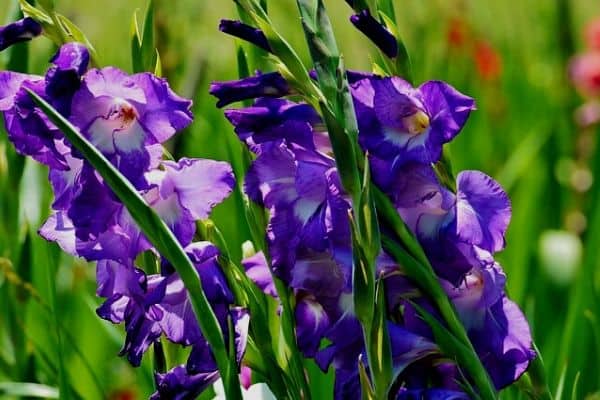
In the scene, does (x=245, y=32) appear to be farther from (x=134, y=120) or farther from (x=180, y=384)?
(x=180, y=384)

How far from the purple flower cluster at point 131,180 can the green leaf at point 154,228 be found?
0.04 meters

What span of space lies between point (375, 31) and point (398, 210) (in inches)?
4.1

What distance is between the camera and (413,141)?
63 cm

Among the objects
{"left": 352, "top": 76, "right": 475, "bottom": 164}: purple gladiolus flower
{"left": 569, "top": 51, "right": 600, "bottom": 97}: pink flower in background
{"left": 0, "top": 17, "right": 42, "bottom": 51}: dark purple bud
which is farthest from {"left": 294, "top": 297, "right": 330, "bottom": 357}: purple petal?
{"left": 569, "top": 51, "right": 600, "bottom": 97}: pink flower in background

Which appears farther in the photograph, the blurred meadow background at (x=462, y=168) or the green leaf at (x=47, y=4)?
the blurred meadow background at (x=462, y=168)

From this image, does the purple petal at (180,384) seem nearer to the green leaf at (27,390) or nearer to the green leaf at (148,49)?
the green leaf at (148,49)

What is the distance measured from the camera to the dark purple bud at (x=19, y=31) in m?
0.64

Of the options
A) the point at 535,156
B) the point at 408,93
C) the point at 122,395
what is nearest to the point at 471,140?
the point at 535,156

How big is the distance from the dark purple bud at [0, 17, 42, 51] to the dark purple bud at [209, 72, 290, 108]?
0.37 ft

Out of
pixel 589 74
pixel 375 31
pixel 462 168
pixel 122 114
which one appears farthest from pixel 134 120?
pixel 589 74

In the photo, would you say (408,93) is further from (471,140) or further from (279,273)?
(471,140)

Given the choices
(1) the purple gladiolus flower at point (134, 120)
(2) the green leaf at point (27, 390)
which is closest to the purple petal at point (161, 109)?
(1) the purple gladiolus flower at point (134, 120)

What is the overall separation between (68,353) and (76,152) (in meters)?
0.91

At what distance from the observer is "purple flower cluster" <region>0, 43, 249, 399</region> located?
0.60 meters
